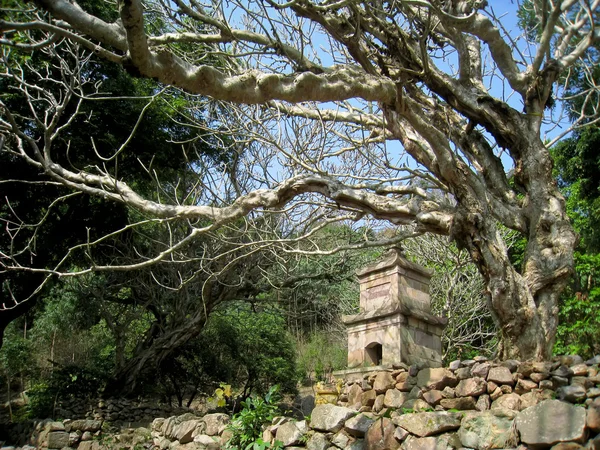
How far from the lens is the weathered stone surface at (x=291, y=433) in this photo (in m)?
5.66

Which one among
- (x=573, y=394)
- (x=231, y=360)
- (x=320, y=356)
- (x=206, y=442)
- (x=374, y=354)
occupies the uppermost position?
(x=320, y=356)

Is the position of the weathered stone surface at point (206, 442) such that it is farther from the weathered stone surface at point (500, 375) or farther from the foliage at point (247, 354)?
the foliage at point (247, 354)

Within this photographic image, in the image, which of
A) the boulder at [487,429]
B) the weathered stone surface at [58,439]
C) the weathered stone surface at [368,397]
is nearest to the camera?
the boulder at [487,429]

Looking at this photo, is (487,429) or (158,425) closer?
(487,429)

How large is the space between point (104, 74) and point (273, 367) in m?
8.81

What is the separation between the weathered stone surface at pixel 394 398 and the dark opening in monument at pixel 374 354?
111cm

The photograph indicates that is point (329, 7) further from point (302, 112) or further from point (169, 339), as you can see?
point (169, 339)

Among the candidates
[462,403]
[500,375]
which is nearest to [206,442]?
[462,403]

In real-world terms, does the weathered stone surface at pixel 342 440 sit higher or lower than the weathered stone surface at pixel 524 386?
lower

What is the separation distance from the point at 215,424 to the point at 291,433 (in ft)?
5.95

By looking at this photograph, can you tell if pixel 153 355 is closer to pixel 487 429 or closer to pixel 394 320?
pixel 394 320

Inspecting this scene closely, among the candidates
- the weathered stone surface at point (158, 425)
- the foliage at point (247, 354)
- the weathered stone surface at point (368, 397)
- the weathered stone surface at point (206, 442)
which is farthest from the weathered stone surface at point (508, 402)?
the foliage at point (247, 354)

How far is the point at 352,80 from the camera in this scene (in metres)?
5.62

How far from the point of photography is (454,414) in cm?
465
